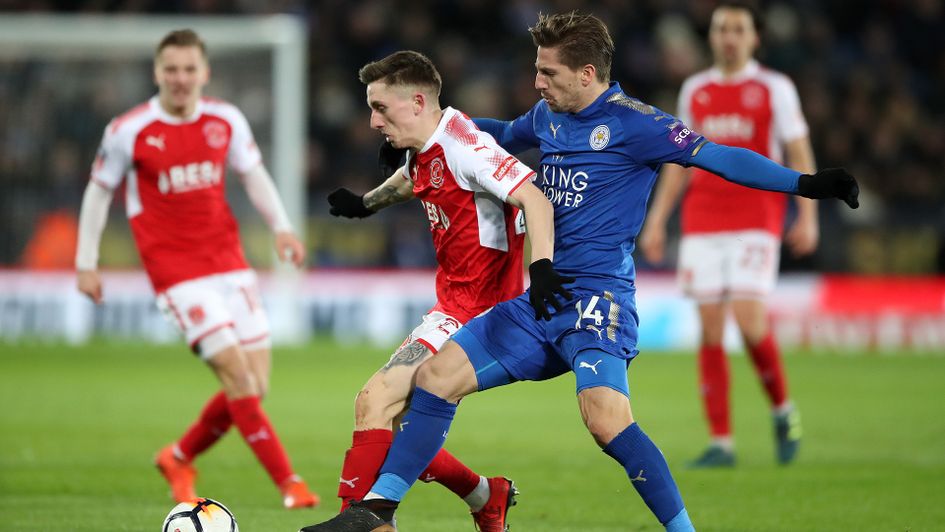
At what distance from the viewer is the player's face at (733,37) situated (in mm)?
8594

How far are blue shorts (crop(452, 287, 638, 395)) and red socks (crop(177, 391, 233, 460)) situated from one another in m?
2.39

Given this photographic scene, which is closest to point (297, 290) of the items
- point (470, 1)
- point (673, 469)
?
point (470, 1)

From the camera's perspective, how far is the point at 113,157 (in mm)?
7320

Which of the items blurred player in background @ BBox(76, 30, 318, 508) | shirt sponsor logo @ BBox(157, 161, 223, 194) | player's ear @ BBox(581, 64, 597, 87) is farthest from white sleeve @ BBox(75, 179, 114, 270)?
player's ear @ BBox(581, 64, 597, 87)

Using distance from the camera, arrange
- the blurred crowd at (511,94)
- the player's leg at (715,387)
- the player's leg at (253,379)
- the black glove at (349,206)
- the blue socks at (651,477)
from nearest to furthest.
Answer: the blue socks at (651,477)
the black glove at (349,206)
the player's leg at (253,379)
the player's leg at (715,387)
the blurred crowd at (511,94)

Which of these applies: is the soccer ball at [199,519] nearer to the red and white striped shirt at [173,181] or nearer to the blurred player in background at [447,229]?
the blurred player in background at [447,229]

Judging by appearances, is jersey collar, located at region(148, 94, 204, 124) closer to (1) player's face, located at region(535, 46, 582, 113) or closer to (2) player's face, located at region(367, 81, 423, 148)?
(2) player's face, located at region(367, 81, 423, 148)

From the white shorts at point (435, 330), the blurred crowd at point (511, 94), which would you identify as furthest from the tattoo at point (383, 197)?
the blurred crowd at point (511, 94)

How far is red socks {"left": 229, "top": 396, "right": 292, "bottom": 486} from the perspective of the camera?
6984 mm

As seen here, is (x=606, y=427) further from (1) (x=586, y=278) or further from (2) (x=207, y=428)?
(2) (x=207, y=428)

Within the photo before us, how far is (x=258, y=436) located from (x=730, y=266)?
10.5 ft

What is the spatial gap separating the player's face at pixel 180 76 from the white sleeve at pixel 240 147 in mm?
235

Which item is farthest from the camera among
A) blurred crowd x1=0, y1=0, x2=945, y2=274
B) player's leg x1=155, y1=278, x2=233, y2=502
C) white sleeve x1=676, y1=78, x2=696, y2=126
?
blurred crowd x1=0, y1=0, x2=945, y2=274

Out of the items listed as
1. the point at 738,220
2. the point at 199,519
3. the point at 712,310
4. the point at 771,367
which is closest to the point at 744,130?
the point at 738,220
